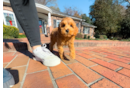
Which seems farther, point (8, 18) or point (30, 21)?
point (8, 18)

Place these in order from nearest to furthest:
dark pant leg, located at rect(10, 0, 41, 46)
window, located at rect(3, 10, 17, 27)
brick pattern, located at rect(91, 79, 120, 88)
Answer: brick pattern, located at rect(91, 79, 120, 88), dark pant leg, located at rect(10, 0, 41, 46), window, located at rect(3, 10, 17, 27)

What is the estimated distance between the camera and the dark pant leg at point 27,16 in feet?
3.10

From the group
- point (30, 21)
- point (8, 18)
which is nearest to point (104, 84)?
point (30, 21)

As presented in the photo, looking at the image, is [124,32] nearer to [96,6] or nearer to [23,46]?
[96,6]

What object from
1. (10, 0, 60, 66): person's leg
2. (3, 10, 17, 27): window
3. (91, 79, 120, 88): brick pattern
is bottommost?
(91, 79, 120, 88): brick pattern

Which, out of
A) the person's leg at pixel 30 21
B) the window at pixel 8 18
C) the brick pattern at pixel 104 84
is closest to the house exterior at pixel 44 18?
the window at pixel 8 18

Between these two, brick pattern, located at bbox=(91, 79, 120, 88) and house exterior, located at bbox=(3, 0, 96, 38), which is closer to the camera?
brick pattern, located at bbox=(91, 79, 120, 88)

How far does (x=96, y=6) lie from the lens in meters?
17.6

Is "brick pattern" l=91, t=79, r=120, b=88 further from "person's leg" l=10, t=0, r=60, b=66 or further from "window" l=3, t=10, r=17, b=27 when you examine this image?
"window" l=3, t=10, r=17, b=27

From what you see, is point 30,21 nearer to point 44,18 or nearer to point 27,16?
point 27,16

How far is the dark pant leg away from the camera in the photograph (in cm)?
94

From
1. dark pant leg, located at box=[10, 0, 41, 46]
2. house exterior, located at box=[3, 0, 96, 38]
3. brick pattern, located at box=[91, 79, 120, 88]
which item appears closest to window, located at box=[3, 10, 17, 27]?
house exterior, located at box=[3, 0, 96, 38]

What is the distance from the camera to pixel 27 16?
40.6 inches

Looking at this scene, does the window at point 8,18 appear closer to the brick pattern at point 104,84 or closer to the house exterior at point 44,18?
the house exterior at point 44,18
